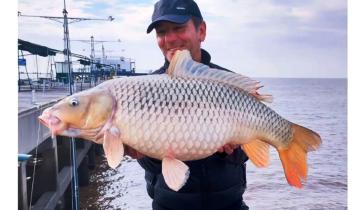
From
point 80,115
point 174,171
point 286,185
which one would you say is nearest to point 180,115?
point 174,171

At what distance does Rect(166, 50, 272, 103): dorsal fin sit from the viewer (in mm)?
1204

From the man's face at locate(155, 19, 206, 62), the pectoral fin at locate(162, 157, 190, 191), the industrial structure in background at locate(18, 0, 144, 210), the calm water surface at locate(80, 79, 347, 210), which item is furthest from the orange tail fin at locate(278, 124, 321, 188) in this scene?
the calm water surface at locate(80, 79, 347, 210)

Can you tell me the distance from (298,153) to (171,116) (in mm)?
410

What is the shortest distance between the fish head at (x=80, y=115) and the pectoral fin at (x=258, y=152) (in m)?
0.41

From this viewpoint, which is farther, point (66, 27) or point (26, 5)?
point (66, 27)

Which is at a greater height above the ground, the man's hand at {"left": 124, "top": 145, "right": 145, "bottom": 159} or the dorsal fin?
the dorsal fin

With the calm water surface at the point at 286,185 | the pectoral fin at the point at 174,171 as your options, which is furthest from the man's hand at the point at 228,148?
the calm water surface at the point at 286,185

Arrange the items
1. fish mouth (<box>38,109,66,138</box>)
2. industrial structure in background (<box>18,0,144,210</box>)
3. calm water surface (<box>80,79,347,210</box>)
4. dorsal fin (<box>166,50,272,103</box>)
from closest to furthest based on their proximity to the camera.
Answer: fish mouth (<box>38,109,66,138</box>) → dorsal fin (<box>166,50,272,103</box>) → industrial structure in background (<box>18,0,144,210</box>) → calm water surface (<box>80,79,347,210</box>)

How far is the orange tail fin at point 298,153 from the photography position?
50.3 inches

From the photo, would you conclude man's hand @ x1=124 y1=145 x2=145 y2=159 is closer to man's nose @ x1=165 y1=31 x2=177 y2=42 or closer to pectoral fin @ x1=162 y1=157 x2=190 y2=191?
pectoral fin @ x1=162 y1=157 x2=190 y2=191
